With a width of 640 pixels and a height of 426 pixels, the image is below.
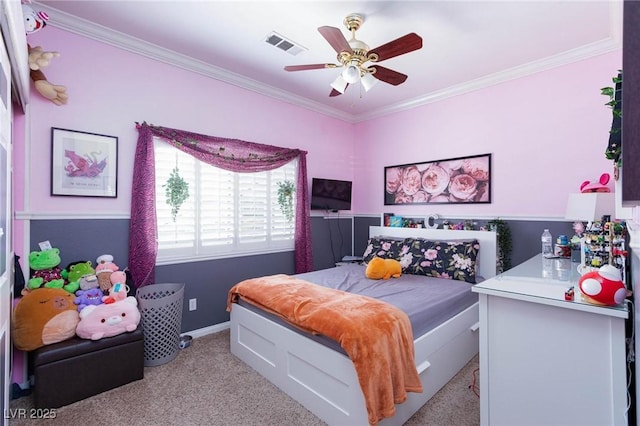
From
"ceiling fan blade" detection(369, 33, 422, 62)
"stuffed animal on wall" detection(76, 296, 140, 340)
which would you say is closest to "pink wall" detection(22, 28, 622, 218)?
"stuffed animal on wall" detection(76, 296, 140, 340)

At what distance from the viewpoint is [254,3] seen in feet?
7.38

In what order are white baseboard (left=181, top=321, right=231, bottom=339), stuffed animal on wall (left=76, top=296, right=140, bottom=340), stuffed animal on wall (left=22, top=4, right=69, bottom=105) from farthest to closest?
white baseboard (left=181, top=321, right=231, bottom=339) < stuffed animal on wall (left=76, top=296, right=140, bottom=340) < stuffed animal on wall (left=22, top=4, right=69, bottom=105)

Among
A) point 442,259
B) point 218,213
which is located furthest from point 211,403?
point 442,259

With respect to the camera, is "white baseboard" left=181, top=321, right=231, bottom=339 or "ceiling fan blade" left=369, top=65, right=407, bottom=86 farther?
"white baseboard" left=181, top=321, right=231, bottom=339

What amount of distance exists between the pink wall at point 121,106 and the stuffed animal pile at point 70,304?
18.8 inches

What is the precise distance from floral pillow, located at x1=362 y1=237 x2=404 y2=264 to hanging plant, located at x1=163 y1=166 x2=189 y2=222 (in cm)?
214

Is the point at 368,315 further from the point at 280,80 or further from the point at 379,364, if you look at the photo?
the point at 280,80

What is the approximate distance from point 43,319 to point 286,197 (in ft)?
8.29

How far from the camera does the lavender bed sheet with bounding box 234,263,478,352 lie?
208 cm

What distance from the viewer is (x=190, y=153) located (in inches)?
A: 121

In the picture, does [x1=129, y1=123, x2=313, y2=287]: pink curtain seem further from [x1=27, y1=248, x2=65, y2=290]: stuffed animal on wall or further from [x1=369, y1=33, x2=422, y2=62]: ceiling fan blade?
[x1=369, y1=33, x2=422, y2=62]: ceiling fan blade

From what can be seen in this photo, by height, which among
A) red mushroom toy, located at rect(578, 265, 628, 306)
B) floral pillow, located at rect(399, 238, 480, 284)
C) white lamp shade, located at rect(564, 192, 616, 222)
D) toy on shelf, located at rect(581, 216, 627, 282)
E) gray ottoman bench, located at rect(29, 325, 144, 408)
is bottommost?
gray ottoman bench, located at rect(29, 325, 144, 408)

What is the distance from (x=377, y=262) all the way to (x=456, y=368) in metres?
1.08

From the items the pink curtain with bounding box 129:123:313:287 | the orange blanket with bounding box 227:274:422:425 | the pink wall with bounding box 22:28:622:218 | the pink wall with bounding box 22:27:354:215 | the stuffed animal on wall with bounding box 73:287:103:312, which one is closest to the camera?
the orange blanket with bounding box 227:274:422:425
